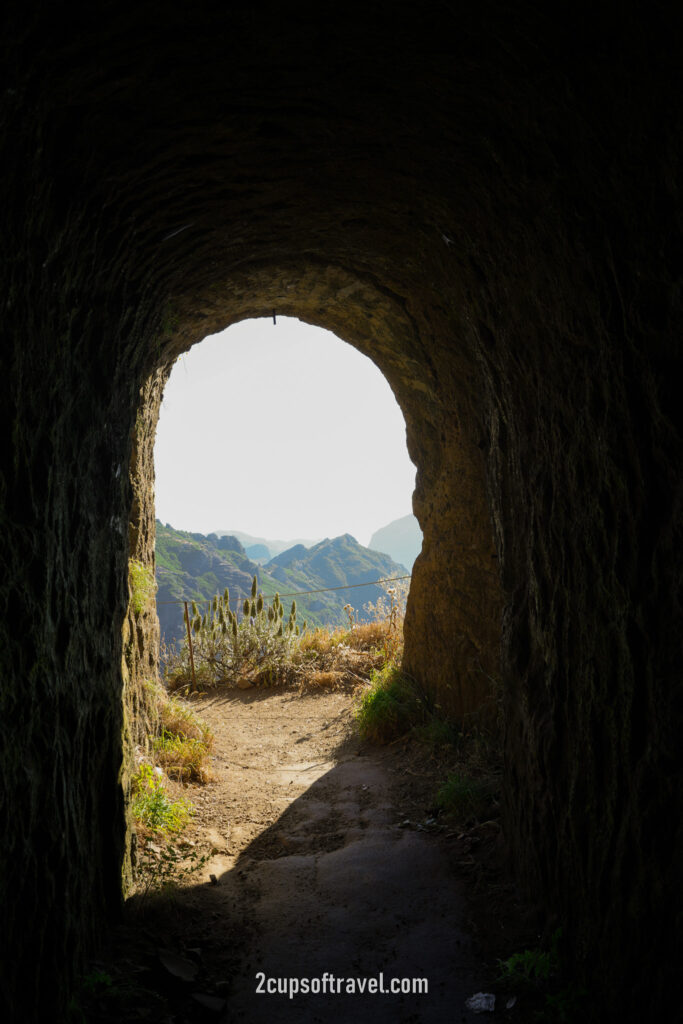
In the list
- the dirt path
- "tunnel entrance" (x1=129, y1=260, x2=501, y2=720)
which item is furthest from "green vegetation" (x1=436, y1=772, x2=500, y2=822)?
"tunnel entrance" (x1=129, y1=260, x2=501, y2=720)

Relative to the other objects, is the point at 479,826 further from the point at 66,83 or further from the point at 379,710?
the point at 66,83

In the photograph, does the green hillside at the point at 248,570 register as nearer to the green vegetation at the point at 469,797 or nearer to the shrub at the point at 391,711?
the shrub at the point at 391,711

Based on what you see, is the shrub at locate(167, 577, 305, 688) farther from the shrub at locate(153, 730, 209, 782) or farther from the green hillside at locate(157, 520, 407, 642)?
the green hillside at locate(157, 520, 407, 642)

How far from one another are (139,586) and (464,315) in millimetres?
3098

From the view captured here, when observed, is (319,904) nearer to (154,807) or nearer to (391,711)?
(154,807)

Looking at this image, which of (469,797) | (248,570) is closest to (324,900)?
(469,797)

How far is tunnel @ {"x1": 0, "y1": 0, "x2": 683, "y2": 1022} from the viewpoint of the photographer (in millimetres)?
1761

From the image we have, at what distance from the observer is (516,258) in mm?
2637

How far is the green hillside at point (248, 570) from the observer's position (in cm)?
6800

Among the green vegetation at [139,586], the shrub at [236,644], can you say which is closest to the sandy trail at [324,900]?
the green vegetation at [139,586]

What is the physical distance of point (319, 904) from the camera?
11.4 feet

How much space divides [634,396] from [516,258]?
1.01 metres

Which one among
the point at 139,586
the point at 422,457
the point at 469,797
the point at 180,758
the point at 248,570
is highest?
the point at 422,457

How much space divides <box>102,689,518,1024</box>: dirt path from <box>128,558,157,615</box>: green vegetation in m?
1.57
